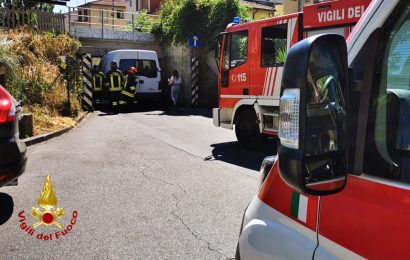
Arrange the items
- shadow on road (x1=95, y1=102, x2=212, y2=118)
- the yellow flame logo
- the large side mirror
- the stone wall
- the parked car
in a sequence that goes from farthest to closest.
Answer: the stone wall < shadow on road (x1=95, y1=102, x2=212, y2=118) < the yellow flame logo < the parked car < the large side mirror

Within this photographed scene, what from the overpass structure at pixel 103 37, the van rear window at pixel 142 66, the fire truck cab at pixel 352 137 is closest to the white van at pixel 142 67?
the van rear window at pixel 142 66

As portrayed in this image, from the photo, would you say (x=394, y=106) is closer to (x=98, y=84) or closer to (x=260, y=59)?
(x=260, y=59)

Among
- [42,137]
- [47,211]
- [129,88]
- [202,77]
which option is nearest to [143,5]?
[202,77]

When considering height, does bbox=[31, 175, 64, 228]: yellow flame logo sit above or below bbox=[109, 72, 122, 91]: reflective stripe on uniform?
below

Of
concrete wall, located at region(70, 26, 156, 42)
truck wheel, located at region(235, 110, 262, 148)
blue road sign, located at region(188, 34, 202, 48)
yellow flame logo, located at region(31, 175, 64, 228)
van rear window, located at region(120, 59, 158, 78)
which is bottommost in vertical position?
yellow flame logo, located at region(31, 175, 64, 228)

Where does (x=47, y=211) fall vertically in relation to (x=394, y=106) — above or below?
below

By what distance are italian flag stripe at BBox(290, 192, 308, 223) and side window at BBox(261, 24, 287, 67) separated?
6852 millimetres

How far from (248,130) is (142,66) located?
11.0 meters

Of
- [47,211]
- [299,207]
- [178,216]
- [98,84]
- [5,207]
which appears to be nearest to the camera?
[299,207]

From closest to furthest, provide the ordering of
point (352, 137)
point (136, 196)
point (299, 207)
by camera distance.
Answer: point (352, 137)
point (299, 207)
point (136, 196)

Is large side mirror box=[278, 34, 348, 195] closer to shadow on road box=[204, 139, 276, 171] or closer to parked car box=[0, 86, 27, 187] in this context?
parked car box=[0, 86, 27, 187]

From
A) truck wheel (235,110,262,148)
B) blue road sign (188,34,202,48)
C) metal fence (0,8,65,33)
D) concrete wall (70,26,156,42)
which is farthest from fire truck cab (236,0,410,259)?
concrete wall (70,26,156,42)

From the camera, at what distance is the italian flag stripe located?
69.6 inches

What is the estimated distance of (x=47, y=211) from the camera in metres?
5.09
